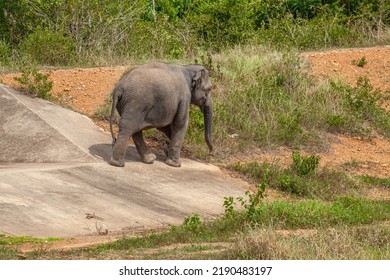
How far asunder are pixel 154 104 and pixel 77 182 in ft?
6.47

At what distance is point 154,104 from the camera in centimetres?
1625

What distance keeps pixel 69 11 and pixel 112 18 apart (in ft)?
3.04

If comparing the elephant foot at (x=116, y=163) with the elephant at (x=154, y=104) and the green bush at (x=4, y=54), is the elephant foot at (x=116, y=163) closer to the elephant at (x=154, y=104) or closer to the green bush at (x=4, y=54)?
the elephant at (x=154, y=104)

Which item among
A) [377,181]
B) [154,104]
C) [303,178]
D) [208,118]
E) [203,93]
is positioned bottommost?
[377,181]

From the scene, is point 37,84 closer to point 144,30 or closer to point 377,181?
point 377,181

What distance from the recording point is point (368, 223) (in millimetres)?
14102

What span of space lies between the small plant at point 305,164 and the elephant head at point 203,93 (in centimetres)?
137

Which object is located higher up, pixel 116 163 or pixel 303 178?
pixel 116 163

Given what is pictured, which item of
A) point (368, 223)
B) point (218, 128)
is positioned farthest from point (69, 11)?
point (368, 223)

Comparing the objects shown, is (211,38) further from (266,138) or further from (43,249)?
(43,249)

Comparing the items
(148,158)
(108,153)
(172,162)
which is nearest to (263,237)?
(148,158)

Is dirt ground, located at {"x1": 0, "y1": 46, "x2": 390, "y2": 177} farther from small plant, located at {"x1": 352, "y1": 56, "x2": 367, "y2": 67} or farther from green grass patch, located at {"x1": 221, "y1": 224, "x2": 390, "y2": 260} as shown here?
green grass patch, located at {"x1": 221, "y1": 224, "x2": 390, "y2": 260}

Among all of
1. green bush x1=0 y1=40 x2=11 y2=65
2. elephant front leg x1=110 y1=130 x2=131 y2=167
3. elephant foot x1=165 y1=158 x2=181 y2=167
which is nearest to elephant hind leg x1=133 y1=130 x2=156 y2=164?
elephant foot x1=165 y1=158 x2=181 y2=167

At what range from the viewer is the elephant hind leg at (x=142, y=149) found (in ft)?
54.7
